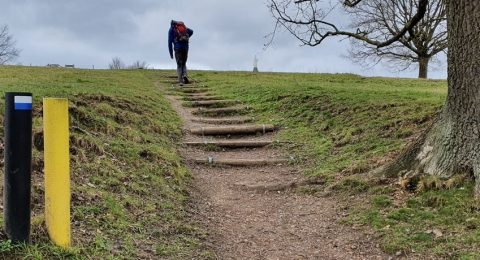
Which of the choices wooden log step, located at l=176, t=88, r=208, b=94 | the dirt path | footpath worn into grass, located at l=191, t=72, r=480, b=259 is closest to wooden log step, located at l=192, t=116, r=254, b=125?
footpath worn into grass, located at l=191, t=72, r=480, b=259

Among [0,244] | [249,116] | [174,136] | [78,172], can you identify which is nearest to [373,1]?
[249,116]

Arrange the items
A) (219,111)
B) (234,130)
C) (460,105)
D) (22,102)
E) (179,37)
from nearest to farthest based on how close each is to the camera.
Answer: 1. (22,102)
2. (460,105)
3. (234,130)
4. (219,111)
5. (179,37)

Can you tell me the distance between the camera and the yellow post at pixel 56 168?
11.0 ft

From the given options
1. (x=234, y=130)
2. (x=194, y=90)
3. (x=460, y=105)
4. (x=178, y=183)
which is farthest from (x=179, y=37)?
(x=460, y=105)

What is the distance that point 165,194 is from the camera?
19.4 ft

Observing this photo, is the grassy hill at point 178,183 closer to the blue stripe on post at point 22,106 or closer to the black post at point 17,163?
the black post at point 17,163

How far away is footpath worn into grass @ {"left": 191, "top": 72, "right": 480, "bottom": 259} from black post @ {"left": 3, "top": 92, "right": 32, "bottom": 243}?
3284 mm

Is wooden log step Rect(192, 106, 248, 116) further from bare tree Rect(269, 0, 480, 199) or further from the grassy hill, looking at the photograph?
bare tree Rect(269, 0, 480, 199)

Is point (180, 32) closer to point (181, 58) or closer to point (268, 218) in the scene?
point (181, 58)

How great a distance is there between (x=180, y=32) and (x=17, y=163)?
527 inches

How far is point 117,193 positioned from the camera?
5.29m

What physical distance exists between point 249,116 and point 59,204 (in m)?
8.99

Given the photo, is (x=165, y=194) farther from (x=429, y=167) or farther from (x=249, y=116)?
(x=249, y=116)

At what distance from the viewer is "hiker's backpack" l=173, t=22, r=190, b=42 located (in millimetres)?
16141
